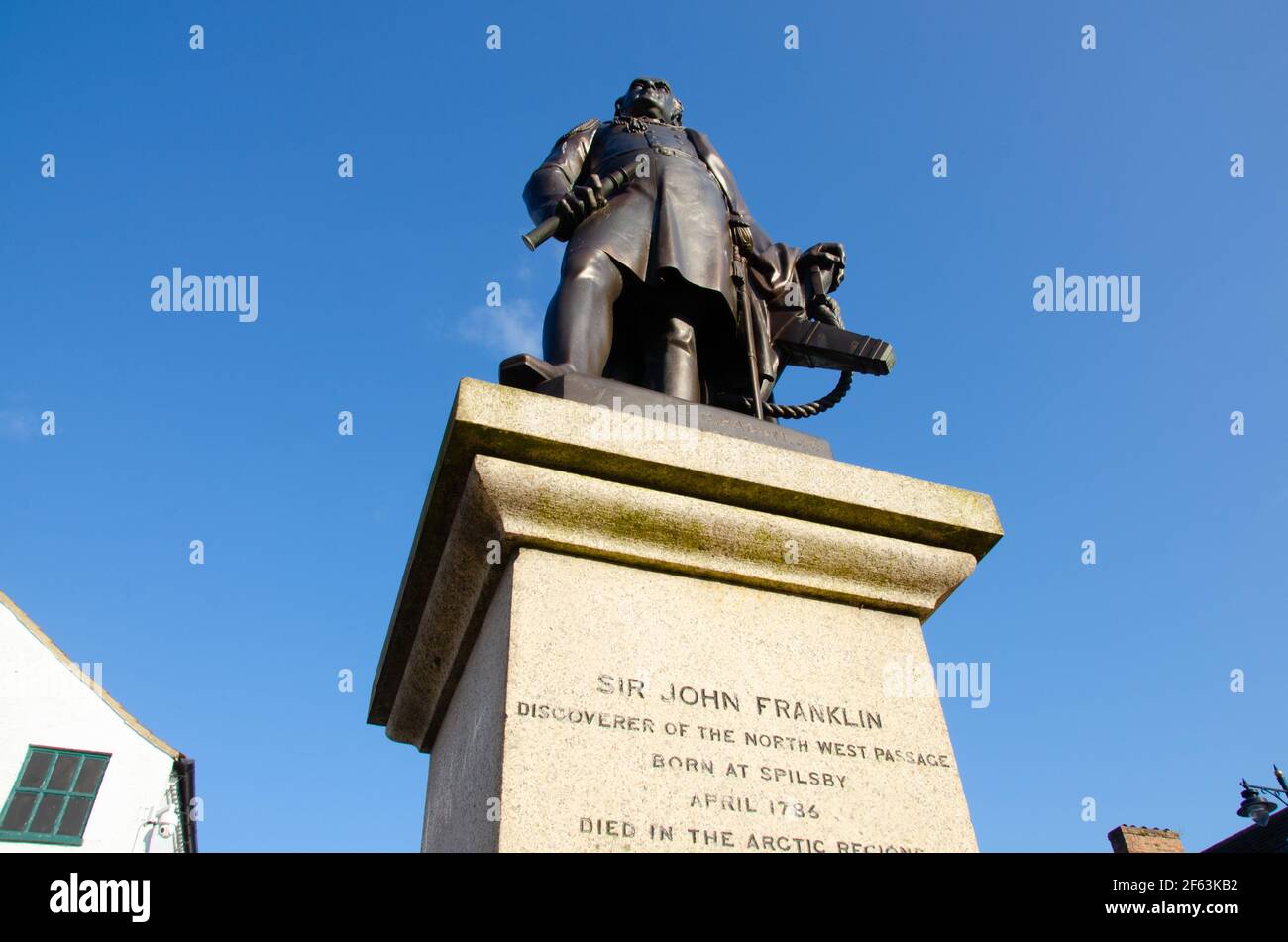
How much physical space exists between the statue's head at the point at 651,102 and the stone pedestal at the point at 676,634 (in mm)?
3162

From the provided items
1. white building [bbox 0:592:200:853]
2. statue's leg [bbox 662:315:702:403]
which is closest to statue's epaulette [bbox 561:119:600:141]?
statue's leg [bbox 662:315:702:403]

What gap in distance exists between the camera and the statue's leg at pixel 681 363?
4328 millimetres

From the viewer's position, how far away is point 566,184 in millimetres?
4867

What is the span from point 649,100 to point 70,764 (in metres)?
17.1

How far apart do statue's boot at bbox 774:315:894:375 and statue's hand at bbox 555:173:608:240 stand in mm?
1225

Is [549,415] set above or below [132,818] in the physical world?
above

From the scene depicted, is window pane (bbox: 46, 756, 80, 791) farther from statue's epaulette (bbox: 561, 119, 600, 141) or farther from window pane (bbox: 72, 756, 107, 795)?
statue's epaulette (bbox: 561, 119, 600, 141)

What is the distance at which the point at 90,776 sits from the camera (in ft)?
56.0

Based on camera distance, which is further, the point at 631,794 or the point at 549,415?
the point at 549,415

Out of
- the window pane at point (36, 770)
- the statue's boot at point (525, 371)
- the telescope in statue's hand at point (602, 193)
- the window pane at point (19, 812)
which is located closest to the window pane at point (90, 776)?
the window pane at point (36, 770)

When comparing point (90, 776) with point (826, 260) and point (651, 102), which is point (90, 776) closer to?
point (651, 102)
